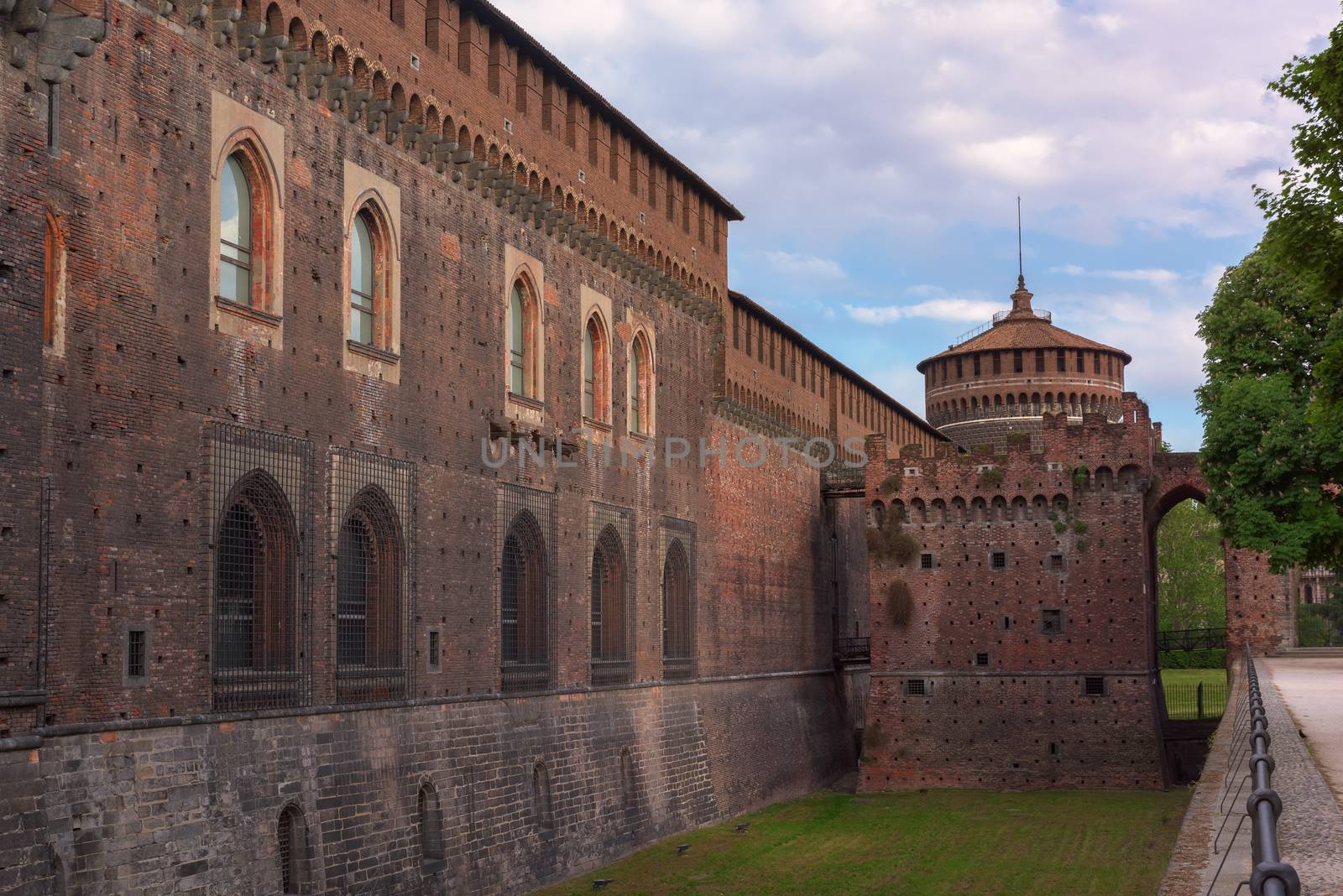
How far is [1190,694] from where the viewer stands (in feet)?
131

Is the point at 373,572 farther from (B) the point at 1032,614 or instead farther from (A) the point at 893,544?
(B) the point at 1032,614

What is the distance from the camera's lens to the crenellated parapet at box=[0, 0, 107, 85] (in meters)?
12.5

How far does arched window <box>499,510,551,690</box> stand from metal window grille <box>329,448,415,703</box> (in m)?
2.58

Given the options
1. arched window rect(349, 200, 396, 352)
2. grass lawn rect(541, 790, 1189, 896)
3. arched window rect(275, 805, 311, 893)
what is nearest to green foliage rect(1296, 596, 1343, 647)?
grass lawn rect(541, 790, 1189, 896)

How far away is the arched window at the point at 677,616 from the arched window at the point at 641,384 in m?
2.39

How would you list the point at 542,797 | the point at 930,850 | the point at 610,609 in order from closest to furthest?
1. the point at 542,797
2. the point at 930,850
3. the point at 610,609

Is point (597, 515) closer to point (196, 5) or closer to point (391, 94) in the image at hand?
point (391, 94)

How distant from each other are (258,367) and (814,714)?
71.3 feet

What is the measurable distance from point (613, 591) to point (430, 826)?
7323 millimetres

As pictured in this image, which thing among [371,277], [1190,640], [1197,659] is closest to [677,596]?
[371,277]

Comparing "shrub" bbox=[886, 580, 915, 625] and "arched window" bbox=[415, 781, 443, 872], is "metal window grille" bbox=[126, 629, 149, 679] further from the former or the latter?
"shrub" bbox=[886, 580, 915, 625]

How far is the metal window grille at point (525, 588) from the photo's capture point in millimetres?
21125

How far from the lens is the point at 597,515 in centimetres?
2419

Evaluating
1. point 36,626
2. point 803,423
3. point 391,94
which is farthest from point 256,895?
point 803,423
